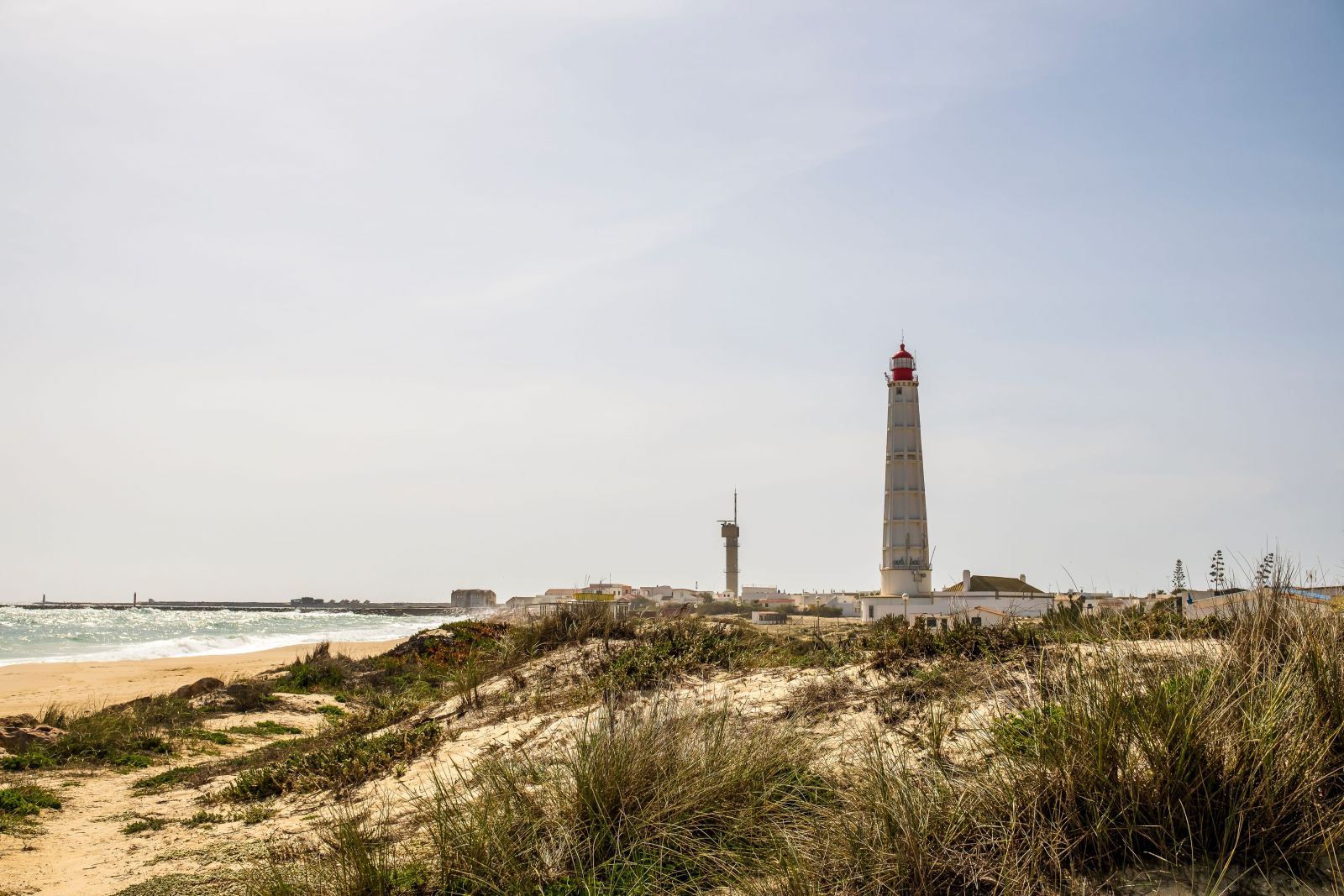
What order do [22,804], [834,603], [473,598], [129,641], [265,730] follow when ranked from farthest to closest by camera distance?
1. [473,598]
2. [834,603]
3. [129,641]
4. [265,730]
5. [22,804]

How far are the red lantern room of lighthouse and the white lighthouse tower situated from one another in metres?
0.14

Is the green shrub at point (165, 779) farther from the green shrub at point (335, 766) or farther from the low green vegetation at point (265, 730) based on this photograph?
the low green vegetation at point (265, 730)

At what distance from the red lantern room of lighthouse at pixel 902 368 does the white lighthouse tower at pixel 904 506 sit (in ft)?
0.47

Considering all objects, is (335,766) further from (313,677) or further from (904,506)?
(904,506)

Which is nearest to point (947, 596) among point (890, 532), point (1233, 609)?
point (890, 532)

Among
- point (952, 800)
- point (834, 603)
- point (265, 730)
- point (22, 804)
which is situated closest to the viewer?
point (952, 800)

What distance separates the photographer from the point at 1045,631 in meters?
8.60

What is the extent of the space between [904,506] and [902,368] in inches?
300

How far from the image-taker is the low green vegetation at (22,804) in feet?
27.1

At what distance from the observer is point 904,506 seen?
1918 inches

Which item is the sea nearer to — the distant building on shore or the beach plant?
the beach plant

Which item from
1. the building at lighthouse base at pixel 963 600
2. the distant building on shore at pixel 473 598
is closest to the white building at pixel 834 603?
the building at lighthouse base at pixel 963 600

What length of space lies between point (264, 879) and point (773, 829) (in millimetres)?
2864

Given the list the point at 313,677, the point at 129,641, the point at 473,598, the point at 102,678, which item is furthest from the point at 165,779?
the point at 473,598
